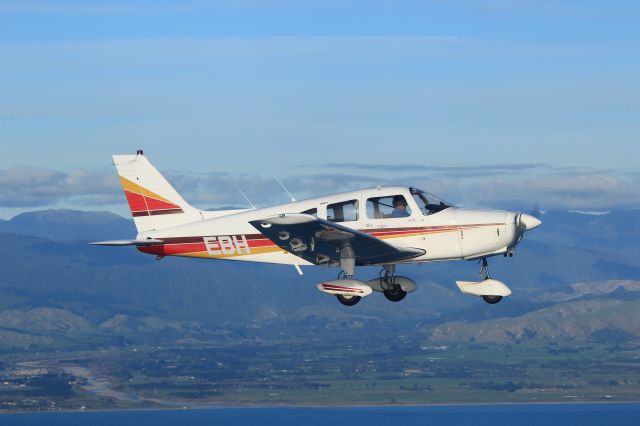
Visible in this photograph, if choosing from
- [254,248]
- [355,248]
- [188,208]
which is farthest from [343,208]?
[188,208]

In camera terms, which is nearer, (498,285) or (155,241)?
(498,285)

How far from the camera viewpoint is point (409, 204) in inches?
1421

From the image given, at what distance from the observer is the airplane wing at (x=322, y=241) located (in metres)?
33.8

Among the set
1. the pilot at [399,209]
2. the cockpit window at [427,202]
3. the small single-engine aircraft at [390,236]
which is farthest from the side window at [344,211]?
the cockpit window at [427,202]

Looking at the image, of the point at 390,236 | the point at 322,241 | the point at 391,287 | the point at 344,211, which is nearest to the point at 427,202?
the point at 390,236

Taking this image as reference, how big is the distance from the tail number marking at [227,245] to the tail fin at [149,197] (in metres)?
1.66

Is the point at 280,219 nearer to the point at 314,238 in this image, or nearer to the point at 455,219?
the point at 314,238

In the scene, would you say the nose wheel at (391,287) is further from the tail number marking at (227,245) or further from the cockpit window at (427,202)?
the tail number marking at (227,245)

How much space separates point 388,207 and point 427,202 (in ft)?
3.83

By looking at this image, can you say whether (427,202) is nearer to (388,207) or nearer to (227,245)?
(388,207)

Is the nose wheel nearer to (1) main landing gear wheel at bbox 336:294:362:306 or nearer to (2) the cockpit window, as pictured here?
(1) main landing gear wheel at bbox 336:294:362:306

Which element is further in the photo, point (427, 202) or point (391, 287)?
point (391, 287)

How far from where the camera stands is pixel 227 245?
3816 centimetres

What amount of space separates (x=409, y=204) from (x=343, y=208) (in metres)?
1.93
